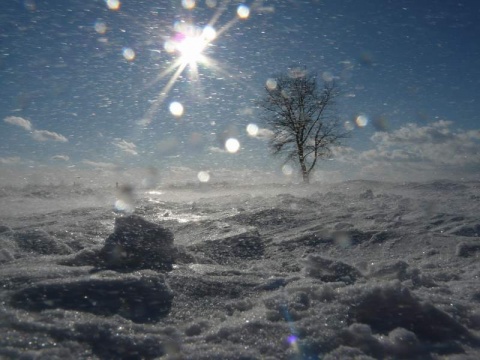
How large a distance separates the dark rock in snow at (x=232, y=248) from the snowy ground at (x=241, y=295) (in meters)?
0.01

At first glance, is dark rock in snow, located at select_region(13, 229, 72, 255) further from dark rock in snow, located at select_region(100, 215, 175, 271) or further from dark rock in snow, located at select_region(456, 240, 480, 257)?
dark rock in snow, located at select_region(456, 240, 480, 257)

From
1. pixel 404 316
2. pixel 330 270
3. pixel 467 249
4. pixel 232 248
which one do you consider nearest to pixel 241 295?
pixel 330 270

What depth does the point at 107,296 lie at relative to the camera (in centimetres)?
276

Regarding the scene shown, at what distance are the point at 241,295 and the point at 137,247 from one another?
1.13 m

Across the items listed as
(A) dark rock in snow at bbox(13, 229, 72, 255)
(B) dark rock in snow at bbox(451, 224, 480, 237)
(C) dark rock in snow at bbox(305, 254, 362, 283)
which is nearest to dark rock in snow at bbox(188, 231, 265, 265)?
(C) dark rock in snow at bbox(305, 254, 362, 283)

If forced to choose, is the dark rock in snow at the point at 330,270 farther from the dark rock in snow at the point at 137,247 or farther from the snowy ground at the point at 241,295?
the dark rock in snow at the point at 137,247

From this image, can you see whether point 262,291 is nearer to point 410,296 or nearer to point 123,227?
point 410,296

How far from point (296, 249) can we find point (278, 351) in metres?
2.92

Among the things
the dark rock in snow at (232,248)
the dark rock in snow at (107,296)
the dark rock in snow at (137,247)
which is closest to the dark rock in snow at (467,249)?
the dark rock in snow at (232,248)

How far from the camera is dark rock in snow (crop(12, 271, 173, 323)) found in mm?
2576

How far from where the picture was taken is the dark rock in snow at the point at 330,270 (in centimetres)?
333

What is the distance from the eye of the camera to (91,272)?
3.19 metres

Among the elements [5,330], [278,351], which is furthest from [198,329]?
[5,330]

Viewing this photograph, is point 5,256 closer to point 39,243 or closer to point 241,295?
point 39,243
